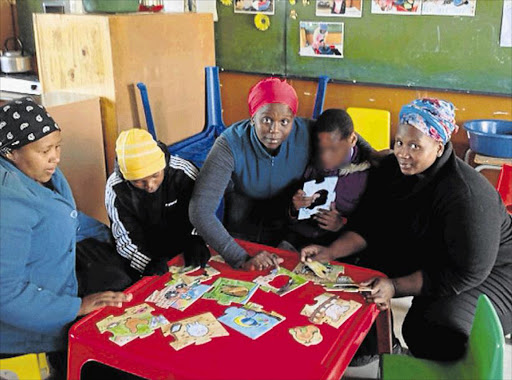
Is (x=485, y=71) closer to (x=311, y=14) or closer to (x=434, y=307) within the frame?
(x=311, y=14)

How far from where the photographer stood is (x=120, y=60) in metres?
3.27

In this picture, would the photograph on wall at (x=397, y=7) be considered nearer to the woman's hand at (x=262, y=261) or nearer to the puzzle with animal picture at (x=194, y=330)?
the woman's hand at (x=262, y=261)

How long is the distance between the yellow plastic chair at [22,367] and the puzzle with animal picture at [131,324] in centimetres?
29

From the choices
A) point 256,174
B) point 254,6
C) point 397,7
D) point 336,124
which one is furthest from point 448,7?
point 256,174

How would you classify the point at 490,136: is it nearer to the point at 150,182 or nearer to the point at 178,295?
the point at 150,182

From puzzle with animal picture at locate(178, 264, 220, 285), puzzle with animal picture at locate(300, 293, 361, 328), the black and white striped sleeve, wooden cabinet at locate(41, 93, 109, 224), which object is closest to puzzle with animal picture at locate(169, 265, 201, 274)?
puzzle with animal picture at locate(178, 264, 220, 285)

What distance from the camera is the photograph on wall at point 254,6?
477cm

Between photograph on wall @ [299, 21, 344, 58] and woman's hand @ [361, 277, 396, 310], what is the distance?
9.95 ft

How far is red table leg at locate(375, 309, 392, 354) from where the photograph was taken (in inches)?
Answer: 83.7

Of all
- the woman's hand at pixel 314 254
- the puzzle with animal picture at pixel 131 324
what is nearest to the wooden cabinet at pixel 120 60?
the woman's hand at pixel 314 254

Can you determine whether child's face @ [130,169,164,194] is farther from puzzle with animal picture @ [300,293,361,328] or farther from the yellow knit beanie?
puzzle with animal picture @ [300,293,361,328]

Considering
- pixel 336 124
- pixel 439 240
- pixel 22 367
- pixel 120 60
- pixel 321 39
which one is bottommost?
pixel 22 367

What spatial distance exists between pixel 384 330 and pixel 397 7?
2.94 metres

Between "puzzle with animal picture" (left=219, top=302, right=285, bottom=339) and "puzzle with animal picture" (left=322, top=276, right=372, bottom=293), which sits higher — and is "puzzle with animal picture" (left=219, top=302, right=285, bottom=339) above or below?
below
